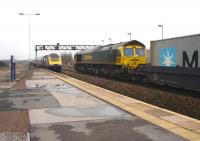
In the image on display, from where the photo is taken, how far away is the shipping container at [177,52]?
18922 mm

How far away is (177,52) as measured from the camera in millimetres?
20719

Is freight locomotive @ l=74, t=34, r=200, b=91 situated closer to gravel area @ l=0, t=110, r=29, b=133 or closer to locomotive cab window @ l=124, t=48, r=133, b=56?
locomotive cab window @ l=124, t=48, r=133, b=56

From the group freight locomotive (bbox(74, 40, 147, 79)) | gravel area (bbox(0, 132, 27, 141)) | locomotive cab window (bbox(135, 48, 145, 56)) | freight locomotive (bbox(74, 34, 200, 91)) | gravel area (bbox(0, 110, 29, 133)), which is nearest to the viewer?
gravel area (bbox(0, 132, 27, 141))

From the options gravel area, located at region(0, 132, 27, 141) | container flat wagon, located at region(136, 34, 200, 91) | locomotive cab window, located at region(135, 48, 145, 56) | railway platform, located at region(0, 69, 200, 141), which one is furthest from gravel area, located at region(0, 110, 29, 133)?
locomotive cab window, located at region(135, 48, 145, 56)

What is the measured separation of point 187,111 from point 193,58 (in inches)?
205

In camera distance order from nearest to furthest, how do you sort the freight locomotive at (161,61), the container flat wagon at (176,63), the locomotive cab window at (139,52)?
the container flat wagon at (176,63)
the freight locomotive at (161,61)
the locomotive cab window at (139,52)

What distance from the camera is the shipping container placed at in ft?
62.1

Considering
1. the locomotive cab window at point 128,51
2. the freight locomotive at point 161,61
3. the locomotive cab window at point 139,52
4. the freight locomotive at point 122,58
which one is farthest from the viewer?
the locomotive cab window at point 139,52

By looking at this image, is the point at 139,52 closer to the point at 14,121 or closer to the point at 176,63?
the point at 176,63

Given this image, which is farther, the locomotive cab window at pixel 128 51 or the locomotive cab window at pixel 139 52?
the locomotive cab window at pixel 139 52

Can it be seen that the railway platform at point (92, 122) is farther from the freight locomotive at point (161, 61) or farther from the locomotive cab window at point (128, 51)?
the locomotive cab window at point (128, 51)

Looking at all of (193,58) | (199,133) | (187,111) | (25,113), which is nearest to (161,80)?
(193,58)

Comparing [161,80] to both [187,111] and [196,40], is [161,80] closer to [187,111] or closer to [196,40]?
[196,40]

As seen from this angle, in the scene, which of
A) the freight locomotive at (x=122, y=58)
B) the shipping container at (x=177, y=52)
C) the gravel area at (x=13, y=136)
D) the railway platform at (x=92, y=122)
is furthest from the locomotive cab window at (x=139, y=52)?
the gravel area at (x=13, y=136)
